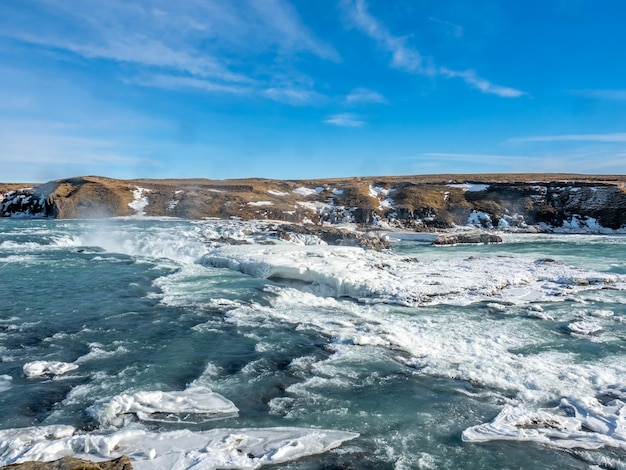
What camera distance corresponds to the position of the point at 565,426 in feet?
29.2

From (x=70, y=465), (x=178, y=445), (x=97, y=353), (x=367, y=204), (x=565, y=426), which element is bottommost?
(x=565, y=426)

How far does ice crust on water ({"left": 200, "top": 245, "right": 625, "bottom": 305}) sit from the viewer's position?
798 inches

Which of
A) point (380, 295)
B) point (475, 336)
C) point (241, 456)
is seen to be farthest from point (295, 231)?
point (241, 456)

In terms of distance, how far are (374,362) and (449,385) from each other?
2.27 metres

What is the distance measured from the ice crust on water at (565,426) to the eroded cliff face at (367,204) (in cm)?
4966

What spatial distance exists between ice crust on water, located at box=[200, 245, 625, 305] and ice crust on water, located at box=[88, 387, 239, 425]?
11.1 metres

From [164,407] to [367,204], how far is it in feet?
199

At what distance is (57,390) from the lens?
9.95 meters

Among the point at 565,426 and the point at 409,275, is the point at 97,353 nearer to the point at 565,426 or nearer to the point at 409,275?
the point at 565,426

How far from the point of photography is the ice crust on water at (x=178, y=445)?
7.33 m

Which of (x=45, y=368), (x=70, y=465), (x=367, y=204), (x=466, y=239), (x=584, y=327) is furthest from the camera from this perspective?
(x=367, y=204)

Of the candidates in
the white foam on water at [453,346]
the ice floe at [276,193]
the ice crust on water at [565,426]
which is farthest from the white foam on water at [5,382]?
the ice floe at [276,193]

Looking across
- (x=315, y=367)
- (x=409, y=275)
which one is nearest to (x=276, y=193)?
(x=409, y=275)

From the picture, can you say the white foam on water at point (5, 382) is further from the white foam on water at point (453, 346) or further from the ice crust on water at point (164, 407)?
the white foam on water at point (453, 346)
